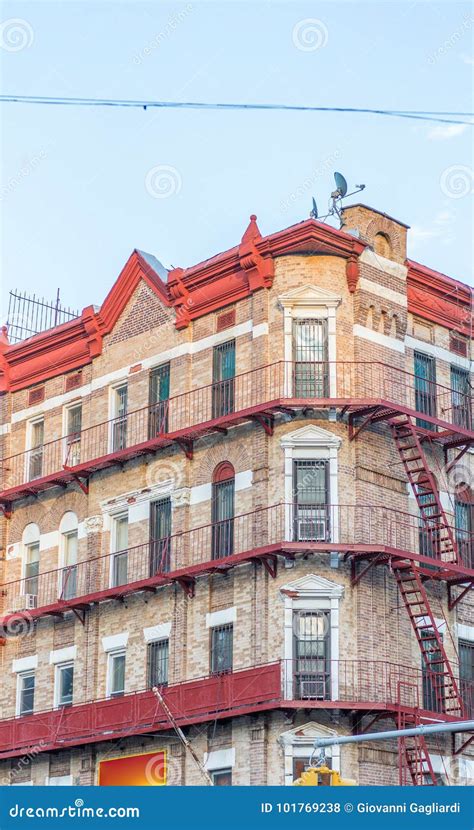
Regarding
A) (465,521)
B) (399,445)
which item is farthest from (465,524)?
(399,445)

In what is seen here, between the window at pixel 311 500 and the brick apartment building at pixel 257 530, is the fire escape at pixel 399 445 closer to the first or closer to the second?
the brick apartment building at pixel 257 530

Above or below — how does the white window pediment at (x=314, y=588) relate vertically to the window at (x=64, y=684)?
above

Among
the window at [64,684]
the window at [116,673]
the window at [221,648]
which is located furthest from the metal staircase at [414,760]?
the window at [64,684]

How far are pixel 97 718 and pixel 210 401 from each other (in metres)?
8.91

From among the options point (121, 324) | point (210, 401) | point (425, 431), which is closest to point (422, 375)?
point (425, 431)

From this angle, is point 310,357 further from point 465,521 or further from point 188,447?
point 465,521

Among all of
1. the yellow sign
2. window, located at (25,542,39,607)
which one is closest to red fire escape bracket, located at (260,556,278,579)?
the yellow sign

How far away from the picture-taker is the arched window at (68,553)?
4781cm

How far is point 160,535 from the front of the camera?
45.6m

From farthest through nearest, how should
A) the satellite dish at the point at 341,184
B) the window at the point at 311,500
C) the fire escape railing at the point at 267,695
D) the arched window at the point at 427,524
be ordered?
the satellite dish at the point at 341,184 → the arched window at the point at 427,524 → the window at the point at 311,500 → the fire escape railing at the point at 267,695

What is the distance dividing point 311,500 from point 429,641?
4747 millimetres

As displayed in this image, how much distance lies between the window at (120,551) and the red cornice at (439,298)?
33.0 feet

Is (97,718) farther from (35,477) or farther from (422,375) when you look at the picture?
(422,375)
